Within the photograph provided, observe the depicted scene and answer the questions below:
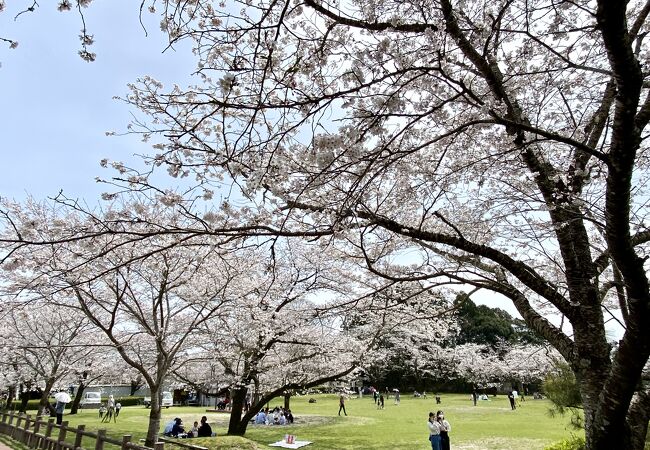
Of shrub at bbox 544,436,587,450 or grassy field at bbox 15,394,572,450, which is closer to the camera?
shrub at bbox 544,436,587,450

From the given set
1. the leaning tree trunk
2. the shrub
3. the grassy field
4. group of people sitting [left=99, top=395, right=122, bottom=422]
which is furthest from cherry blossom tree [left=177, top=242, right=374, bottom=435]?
group of people sitting [left=99, top=395, right=122, bottom=422]

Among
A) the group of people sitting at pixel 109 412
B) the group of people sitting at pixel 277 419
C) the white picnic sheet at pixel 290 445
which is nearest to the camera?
the white picnic sheet at pixel 290 445

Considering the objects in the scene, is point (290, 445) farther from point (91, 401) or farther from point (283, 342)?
point (91, 401)

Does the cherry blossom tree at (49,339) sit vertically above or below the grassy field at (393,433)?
above

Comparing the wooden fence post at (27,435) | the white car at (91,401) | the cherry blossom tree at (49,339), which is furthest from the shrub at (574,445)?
the white car at (91,401)

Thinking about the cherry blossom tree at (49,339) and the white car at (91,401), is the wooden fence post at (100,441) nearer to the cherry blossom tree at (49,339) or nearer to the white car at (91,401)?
the cherry blossom tree at (49,339)

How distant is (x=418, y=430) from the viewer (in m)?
16.2

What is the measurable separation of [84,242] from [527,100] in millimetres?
5179

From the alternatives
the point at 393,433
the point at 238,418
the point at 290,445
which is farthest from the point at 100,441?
the point at 393,433

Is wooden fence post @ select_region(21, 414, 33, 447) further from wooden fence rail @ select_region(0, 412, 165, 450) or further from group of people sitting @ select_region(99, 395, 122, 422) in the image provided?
group of people sitting @ select_region(99, 395, 122, 422)

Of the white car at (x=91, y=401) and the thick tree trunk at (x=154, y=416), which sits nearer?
the thick tree trunk at (x=154, y=416)

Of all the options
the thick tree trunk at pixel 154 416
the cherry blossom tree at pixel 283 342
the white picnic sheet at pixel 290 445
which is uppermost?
the cherry blossom tree at pixel 283 342

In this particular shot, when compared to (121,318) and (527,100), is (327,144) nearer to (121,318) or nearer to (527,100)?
(527,100)

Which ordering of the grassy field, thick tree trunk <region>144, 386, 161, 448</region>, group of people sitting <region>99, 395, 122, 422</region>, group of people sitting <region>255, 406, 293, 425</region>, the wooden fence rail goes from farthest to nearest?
group of people sitting <region>99, 395, 122, 422</region>, group of people sitting <region>255, 406, 293, 425</region>, the grassy field, thick tree trunk <region>144, 386, 161, 448</region>, the wooden fence rail
